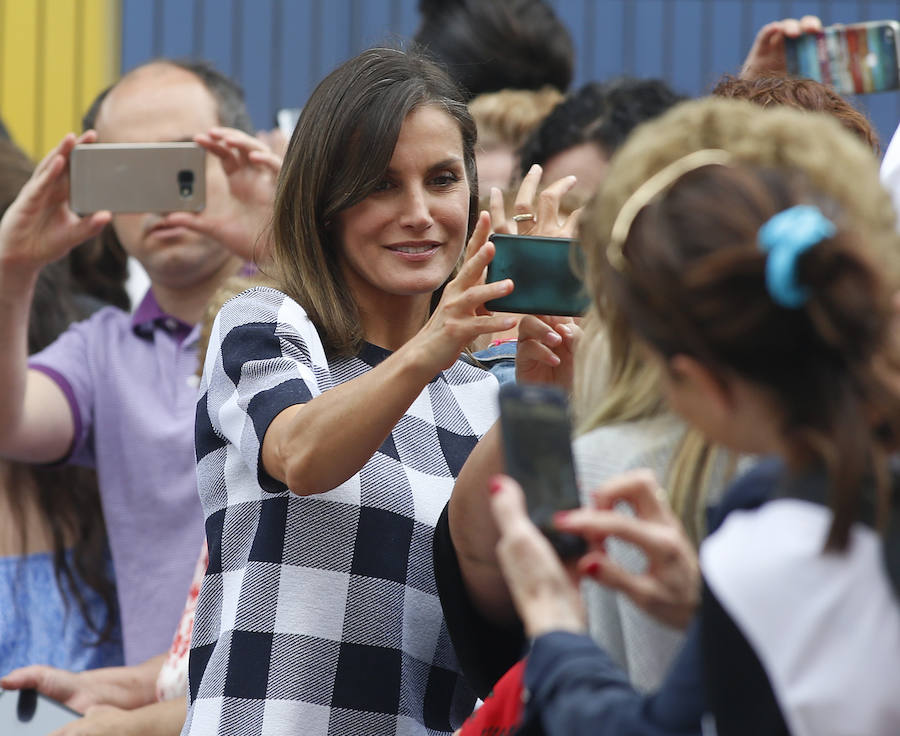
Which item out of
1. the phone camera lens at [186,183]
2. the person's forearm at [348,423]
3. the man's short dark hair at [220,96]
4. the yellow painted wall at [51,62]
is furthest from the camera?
the yellow painted wall at [51,62]

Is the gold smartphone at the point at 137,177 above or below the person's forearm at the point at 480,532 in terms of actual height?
above

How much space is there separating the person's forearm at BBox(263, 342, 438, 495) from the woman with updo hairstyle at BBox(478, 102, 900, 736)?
0.54 meters

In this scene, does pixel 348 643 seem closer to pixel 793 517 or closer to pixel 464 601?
pixel 464 601

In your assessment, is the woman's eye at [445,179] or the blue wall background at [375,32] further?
the blue wall background at [375,32]

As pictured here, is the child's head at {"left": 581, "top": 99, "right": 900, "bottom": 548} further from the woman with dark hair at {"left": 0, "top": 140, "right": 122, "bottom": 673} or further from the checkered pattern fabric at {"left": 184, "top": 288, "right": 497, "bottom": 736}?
the woman with dark hair at {"left": 0, "top": 140, "right": 122, "bottom": 673}

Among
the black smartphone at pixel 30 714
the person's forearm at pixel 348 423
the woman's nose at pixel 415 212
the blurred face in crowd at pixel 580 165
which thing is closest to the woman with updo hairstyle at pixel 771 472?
the person's forearm at pixel 348 423

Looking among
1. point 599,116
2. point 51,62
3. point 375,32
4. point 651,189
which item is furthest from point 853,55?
point 51,62

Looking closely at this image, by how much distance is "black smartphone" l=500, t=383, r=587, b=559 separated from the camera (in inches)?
50.9

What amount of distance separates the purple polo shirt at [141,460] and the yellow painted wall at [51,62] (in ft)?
8.07

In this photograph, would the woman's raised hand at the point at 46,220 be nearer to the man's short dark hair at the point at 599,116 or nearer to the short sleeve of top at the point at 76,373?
the short sleeve of top at the point at 76,373

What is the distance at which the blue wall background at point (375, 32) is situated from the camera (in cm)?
537

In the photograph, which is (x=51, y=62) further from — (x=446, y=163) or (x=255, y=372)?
(x=255, y=372)

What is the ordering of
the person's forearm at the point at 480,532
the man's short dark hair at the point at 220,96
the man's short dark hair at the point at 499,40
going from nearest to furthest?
1. the person's forearm at the point at 480,532
2. the man's short dark hair at the point at 220,96
3. the man's short dark hair at the point at 499,40

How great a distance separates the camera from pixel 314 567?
1912 mm
